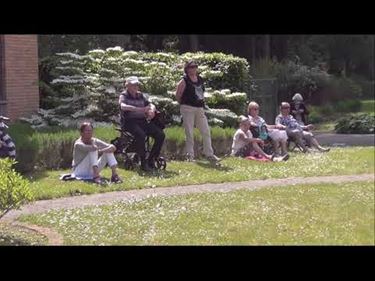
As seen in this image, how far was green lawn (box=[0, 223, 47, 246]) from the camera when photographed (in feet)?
21.7

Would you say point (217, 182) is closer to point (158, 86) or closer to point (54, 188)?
point (54, 188)

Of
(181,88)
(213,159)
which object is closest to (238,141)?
(213,159)

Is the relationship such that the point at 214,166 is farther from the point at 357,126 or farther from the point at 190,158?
the point at 357,126

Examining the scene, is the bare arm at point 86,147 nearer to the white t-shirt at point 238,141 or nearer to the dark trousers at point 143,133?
the dark trousers at point 143,133

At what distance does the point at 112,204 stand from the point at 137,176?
211 cm

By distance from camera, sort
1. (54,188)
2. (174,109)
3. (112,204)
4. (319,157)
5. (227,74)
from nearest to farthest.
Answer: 1. (112,204)
2. (54,188)
3. (319,157)
4. (174,109)
5. (227,74)

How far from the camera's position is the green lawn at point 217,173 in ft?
31.1

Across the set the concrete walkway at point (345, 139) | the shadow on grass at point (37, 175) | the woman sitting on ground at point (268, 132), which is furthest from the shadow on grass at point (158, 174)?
the concrete walkway at point (345, 139)

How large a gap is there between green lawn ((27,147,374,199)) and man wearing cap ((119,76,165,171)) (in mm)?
334

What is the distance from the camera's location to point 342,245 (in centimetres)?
642

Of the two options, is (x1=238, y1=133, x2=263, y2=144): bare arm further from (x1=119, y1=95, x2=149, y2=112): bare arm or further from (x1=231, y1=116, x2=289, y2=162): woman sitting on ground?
(x1=119, y1=95, x2=149, y2=112): bare arm

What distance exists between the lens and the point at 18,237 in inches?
271

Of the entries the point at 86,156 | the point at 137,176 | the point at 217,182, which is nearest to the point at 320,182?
the point at 217,182

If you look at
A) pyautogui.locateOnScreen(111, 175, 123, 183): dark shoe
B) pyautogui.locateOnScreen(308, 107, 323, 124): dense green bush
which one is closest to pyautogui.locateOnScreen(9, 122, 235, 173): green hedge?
pyautogui.locateOnScreen(111, 175, 123, 183): dark shoe
